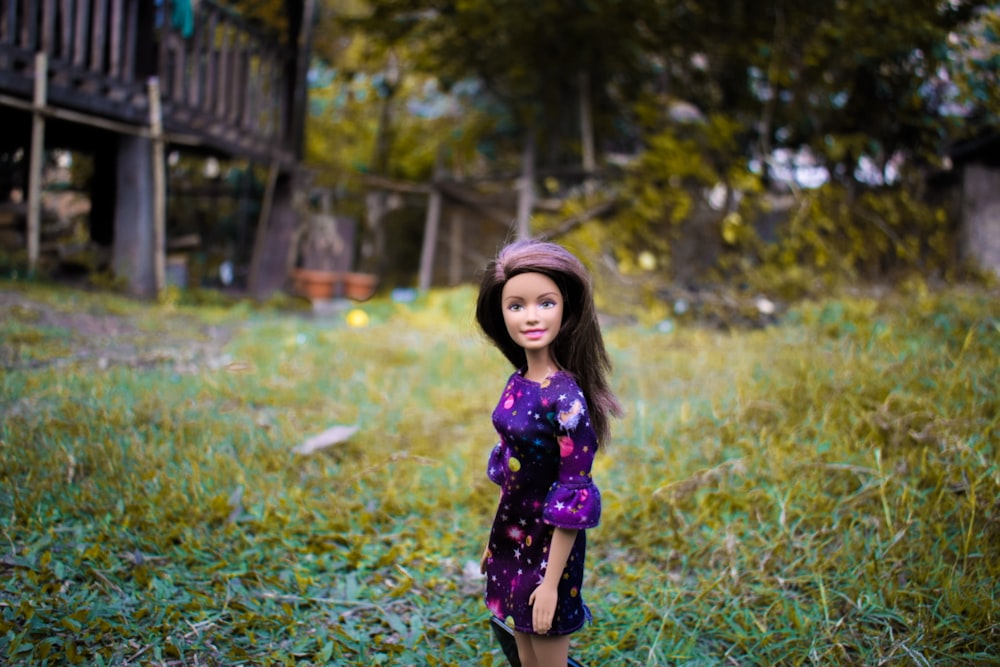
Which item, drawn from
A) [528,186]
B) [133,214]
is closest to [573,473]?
[133,214]

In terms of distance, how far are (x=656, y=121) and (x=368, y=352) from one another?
4911 mm

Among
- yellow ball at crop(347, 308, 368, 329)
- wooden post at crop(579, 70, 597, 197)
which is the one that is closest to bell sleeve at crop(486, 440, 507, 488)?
yellow ball at crop(347, 308, 368, 329)

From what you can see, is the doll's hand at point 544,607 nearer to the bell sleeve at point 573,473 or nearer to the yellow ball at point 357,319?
the bell sleeve at point 573,473

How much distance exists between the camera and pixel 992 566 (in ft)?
7.10

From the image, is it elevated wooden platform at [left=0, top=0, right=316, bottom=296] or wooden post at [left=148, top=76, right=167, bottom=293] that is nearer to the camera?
elevated wooden platform at [left=0, top=0, right=316, bottom=296]

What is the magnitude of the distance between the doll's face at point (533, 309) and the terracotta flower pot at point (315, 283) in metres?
9.42

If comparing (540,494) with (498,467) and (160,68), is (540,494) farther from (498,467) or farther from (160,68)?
(160,68)

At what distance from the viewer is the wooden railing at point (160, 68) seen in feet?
21.9

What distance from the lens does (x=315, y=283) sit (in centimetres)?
1080

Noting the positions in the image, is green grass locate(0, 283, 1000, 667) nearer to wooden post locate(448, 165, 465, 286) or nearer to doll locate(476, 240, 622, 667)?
doll locate(476, 240, 622, 667)

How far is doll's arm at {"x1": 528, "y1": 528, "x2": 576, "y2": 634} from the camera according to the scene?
61.4 inches

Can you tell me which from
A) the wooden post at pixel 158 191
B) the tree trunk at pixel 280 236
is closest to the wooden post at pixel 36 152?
the wooden post at pixel 158 191

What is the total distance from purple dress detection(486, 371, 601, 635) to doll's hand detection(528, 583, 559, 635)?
59 millimetres

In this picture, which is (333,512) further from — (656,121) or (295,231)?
(295,231)
